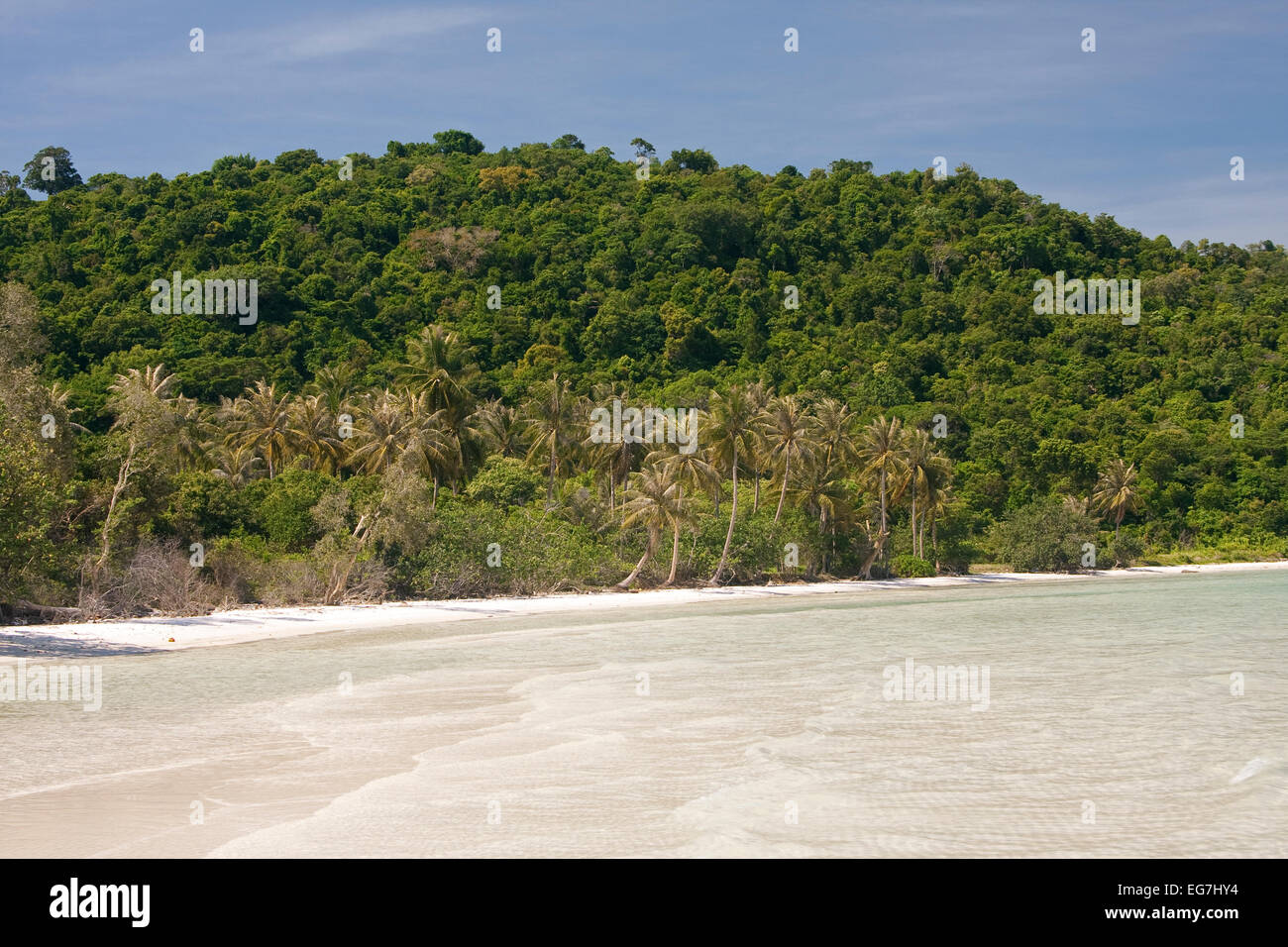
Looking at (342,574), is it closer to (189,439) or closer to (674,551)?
(189,439)

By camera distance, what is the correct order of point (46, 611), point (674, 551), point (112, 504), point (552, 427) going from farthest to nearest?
point (552, 427)
point (674, 551)
point (112, 504)
point (46, 611)

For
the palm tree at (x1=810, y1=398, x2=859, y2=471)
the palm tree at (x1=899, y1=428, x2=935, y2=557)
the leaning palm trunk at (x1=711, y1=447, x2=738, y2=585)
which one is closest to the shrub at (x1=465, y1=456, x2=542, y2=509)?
the leaning palm trunk at (x1=711, y1=447, x2=738, y2=585)

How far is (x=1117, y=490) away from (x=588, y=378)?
34.0 metres

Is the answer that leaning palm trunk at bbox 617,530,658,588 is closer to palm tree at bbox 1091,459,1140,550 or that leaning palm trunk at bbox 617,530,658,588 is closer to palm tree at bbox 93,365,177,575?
palm tree at bbox 93,365,177,575

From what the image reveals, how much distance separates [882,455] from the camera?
2192 inches

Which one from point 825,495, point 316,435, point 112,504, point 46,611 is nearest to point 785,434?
point 825,495

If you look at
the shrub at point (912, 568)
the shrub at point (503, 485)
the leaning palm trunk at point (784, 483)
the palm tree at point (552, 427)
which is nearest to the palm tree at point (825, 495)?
the leaning palm trunk at point (784, 483)

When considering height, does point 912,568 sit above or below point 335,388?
below

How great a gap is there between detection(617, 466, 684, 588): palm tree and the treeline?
5.0 inches

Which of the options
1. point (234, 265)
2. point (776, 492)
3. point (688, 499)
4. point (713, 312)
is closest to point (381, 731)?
point (688, 499)

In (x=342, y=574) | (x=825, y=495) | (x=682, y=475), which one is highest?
(x=682, y=475)

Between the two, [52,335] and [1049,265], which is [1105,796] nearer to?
[52,335]

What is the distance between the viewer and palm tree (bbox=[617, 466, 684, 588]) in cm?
4469

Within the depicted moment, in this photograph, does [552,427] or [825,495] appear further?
[552,427]
